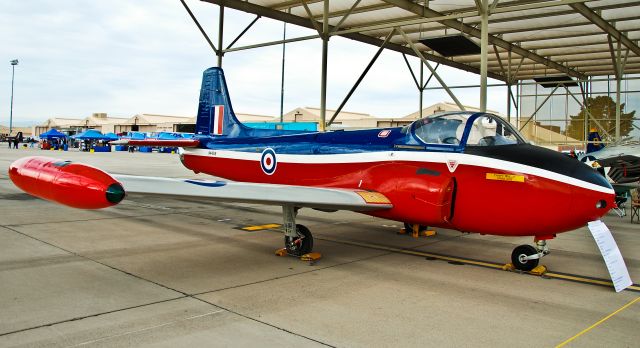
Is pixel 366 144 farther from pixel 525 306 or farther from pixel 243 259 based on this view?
pixel 525 306

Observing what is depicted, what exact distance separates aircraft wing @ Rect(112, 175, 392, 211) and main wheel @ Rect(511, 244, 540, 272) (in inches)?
72.9

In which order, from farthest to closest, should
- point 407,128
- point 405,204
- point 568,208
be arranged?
point 407,128
point 405,204
point 568,208

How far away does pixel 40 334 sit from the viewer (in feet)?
12.7

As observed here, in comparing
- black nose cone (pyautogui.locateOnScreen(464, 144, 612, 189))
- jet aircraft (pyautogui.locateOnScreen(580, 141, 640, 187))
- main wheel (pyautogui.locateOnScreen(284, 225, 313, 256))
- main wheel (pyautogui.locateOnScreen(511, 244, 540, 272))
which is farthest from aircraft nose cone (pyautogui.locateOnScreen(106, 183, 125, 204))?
jet aircraft (pyautogui.locateOnScreen(580, 141, 640, 187))

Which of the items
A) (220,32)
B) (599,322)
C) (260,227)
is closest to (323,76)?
(220,32)

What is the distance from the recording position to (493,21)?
17906 millimetres

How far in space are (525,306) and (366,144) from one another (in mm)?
3398

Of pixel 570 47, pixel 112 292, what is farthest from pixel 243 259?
pixel 570 47

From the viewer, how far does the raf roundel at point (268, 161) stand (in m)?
8.73

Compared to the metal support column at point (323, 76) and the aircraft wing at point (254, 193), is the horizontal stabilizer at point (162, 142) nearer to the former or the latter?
the aircraft wing at point (254, 193)

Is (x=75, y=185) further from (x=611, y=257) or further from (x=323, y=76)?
(x=323, y=76)

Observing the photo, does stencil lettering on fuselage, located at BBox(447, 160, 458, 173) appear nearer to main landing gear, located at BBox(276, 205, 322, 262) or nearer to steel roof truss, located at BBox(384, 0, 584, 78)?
main landing gear, located at BBox(276, 205, 322, 262)

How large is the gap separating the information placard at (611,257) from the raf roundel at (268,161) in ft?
16.9

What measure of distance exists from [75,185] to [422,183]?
14.0ft
